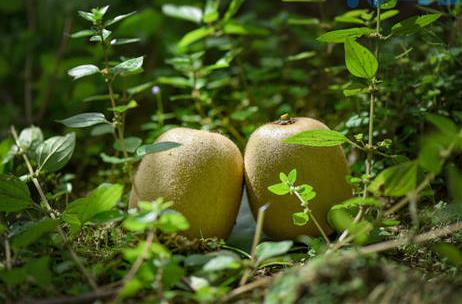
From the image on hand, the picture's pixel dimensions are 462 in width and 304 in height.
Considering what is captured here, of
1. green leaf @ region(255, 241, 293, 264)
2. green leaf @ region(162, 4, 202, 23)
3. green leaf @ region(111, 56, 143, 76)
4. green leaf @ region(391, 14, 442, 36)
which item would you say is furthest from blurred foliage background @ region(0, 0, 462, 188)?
green leaf @ region(255, 241, 293, 264)

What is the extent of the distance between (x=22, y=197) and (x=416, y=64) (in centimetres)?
98

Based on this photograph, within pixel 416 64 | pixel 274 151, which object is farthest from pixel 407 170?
pixel 416 64

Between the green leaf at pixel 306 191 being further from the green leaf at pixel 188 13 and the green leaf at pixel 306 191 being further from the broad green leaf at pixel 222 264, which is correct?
the green leaf at pixel 188 13

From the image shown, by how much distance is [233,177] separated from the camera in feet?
3.70

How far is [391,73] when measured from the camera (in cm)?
150

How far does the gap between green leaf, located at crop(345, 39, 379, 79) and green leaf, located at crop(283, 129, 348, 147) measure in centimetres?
12

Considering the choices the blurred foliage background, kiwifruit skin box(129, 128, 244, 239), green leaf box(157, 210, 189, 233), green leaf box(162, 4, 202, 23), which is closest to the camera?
green leaf box(157, 210, 189, 233)

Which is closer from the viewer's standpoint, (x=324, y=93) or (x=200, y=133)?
(x=200, y=133)

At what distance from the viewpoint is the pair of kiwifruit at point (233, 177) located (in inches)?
42.7

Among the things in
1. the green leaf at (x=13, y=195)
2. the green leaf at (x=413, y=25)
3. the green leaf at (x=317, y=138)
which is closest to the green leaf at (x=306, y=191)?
the green leaf at (x=317, y=138)

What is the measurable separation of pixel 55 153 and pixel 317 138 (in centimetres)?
57

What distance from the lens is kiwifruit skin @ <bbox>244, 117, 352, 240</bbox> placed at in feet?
3.63

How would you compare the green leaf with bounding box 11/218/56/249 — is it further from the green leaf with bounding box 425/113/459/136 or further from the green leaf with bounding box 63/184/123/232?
the green leaf with bounding box 425/113/459/136

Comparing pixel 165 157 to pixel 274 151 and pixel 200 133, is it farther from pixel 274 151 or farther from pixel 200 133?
pixel 274 151
